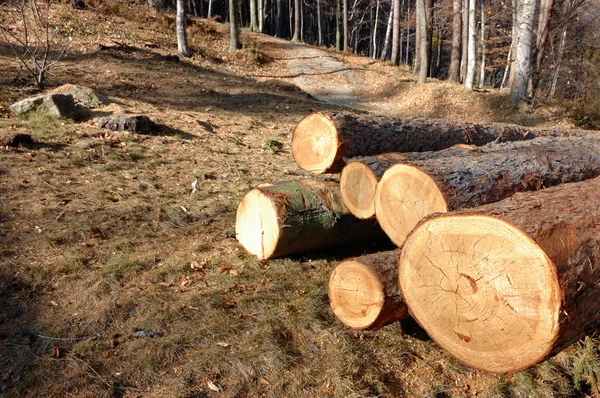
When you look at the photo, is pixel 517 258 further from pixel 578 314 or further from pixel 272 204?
pixel 272 204

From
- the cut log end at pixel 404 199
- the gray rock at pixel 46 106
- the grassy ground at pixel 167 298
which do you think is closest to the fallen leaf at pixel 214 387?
the grassy ground at pixel 167 298

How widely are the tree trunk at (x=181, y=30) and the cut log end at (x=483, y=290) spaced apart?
13.8 meters

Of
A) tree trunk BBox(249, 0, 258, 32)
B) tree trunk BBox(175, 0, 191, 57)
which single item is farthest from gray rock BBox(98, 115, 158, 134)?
tree trunk BBox(249, 0, 258, 32)

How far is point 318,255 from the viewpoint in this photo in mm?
4594

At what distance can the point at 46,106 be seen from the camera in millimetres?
7414

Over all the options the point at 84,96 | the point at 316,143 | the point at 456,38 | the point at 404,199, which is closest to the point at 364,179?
the point at 404,199

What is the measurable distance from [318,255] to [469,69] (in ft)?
41.2

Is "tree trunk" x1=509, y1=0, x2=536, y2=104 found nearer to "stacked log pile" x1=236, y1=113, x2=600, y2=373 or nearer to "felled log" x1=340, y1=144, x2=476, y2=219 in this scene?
"stacked log pile" x1=236, y1=113, x2=600, y2=373

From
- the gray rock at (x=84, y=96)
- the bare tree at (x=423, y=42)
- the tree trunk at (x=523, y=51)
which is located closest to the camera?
the gray rock at (x=84, y=96)

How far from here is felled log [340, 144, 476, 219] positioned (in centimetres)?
394

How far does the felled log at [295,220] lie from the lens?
4.14 metres

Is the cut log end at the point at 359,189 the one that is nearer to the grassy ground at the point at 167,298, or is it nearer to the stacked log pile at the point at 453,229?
the stacked log pile at the point at 453,229

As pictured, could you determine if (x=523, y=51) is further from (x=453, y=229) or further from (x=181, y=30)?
(x=453, y=229)

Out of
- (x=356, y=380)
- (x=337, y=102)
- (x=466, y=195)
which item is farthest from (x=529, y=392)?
(x=337, y=102)
